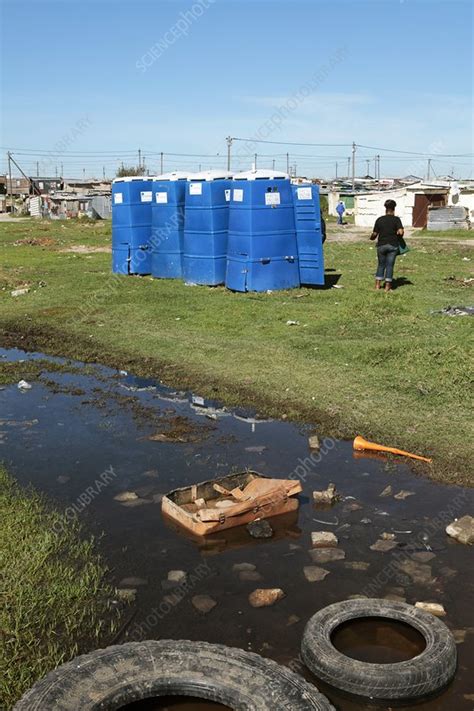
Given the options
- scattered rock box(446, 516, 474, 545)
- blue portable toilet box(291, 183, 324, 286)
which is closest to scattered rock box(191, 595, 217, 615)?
scattered rock box(446, 516, 474, 545)

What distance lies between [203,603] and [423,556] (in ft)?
4.47

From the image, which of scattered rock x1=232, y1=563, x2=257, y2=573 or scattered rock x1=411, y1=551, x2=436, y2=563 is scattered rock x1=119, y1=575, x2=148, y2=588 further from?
scattered rock x1=411, y1=551, x2=436, y2=563

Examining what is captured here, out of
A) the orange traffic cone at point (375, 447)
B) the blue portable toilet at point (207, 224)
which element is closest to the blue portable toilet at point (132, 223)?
the blue portable toilet at point (207, 224)

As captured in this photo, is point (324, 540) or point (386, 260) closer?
point (324, 540)

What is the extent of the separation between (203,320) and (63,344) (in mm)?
2056

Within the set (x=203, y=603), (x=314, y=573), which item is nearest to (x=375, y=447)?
(x=314, y=573)

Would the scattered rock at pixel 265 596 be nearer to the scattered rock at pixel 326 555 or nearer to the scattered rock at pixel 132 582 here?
the scattered rock at pixel 326 555

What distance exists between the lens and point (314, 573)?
4.05 metres

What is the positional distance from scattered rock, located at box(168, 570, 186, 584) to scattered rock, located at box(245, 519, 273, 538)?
2.08 ft

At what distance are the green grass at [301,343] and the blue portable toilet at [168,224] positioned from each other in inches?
29.4

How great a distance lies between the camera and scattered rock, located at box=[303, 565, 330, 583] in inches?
→ 157

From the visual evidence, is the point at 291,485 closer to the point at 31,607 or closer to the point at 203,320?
the point at 31,607

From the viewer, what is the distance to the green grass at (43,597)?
3.19m

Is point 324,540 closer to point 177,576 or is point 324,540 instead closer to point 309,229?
point 177,576
